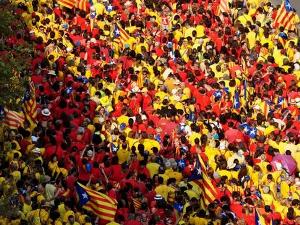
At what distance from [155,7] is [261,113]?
5534mm

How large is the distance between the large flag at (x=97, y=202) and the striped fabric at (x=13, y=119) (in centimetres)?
243

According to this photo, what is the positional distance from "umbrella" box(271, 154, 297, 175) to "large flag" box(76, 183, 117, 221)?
4122 mm

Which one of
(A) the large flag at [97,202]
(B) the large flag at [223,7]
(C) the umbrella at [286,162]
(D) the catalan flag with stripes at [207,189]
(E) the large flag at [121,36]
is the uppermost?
(B) the large flag at [223,7]

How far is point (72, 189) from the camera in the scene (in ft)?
52.2

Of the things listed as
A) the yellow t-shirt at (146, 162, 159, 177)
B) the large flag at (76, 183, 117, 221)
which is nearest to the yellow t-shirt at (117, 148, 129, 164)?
the yellow t-shirt at (146, 162, 159, 177)

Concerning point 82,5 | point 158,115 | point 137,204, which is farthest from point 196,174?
point 82,5

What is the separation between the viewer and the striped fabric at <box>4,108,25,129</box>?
55.4 ft

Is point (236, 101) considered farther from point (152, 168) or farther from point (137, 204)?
point (137, 204)

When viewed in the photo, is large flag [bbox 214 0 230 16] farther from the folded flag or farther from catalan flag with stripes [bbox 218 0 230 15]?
the folded flag

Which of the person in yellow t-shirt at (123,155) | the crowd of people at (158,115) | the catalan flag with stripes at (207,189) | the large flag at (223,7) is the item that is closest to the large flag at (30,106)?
the crowd of people at (158,115)

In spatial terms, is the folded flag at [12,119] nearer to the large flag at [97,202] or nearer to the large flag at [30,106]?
the large flag at [30,106]

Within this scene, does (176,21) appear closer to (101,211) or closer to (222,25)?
(222,25)

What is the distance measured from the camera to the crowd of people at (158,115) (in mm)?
15656

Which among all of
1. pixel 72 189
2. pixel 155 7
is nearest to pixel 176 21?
pixel 155 7
